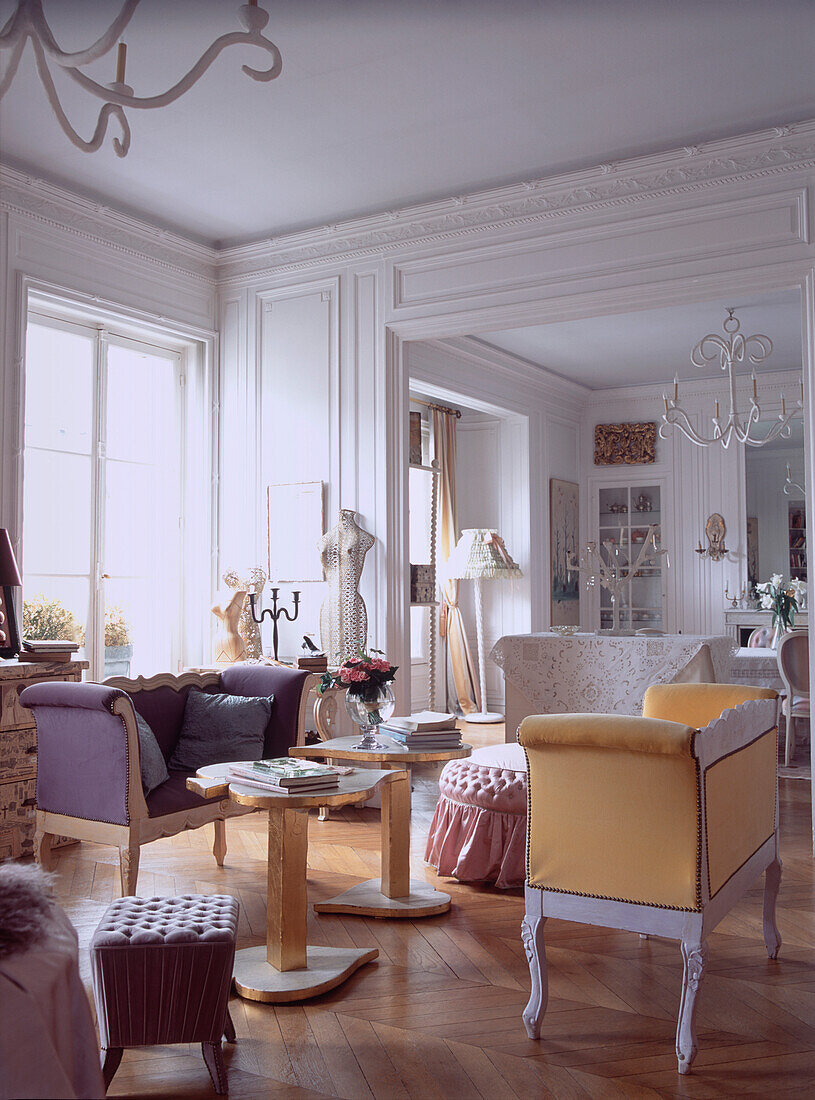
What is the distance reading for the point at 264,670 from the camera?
4.68 m

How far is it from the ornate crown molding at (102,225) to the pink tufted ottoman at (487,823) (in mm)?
3714

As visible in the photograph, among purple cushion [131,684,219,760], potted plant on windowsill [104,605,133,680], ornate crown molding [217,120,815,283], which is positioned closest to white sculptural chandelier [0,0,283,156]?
purple cushion [131,684,219,760]

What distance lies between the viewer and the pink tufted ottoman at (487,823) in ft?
13.5

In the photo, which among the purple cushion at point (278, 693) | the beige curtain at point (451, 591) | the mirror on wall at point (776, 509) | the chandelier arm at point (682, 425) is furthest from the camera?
the beige curtain at point (451, 591)

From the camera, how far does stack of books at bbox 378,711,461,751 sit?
3867 mm

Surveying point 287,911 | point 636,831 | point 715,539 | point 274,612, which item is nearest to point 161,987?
point 287,911

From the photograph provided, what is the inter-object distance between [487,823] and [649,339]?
524 centimetres

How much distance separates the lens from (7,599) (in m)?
4.89

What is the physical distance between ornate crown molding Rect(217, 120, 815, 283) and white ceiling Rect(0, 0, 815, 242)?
75 mm

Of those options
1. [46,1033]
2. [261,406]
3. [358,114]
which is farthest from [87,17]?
[46,1033]

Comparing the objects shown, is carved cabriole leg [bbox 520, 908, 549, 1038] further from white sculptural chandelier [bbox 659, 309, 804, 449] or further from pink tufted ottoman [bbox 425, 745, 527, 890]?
white sculptural chandelier [bbox 659, 309, 804, 449]

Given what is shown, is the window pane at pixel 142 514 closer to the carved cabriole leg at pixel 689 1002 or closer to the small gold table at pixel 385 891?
the small gold table at pixel 385 891

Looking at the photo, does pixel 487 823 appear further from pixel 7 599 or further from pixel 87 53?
pixel 87 53

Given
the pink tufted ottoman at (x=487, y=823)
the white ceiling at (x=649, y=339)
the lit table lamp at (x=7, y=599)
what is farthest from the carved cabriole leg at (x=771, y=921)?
the white ceiling at (x=649, y=339)
